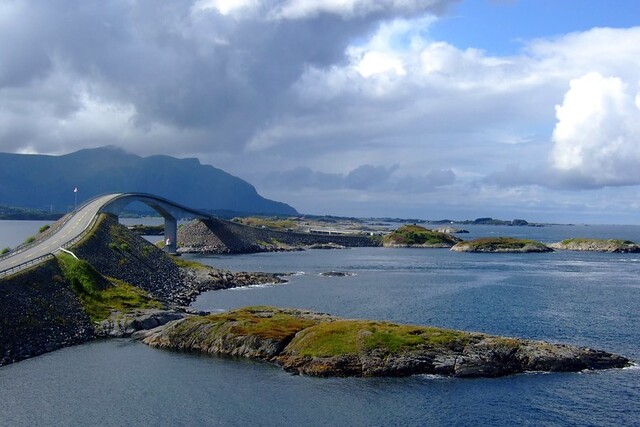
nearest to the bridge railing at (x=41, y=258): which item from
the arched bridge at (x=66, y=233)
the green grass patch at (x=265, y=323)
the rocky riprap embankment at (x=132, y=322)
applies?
the arched bridge at (x=66, y=233)

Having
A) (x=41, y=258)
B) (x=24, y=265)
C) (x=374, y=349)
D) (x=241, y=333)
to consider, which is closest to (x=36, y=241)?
(x=41, y=258)

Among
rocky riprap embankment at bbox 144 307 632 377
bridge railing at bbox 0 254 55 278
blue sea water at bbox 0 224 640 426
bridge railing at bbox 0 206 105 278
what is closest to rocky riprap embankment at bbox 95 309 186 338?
blue sea water at bbox 0 224 640 426

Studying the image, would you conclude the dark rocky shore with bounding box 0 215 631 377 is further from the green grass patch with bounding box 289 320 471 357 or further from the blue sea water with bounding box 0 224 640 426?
the blue sea water with bounding box 0 224 640 426

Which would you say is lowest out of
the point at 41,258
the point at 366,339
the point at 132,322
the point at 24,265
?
the point at 132,322

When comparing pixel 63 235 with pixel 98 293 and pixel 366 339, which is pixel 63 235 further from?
pixel 366 339

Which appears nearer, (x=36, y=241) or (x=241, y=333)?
(x=241, y=333)

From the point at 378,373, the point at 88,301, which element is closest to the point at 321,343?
the point at 378,373

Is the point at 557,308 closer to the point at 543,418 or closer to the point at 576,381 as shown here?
the point at 576,381
